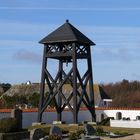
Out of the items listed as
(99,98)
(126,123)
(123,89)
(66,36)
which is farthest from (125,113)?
(123,89)

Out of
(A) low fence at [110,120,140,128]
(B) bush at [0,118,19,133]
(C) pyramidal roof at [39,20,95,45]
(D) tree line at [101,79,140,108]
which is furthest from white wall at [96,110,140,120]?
(D) tree line at [101,79,140,108]

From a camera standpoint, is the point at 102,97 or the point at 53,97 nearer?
the point at 53,97

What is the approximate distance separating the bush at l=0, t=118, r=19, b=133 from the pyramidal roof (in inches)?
313

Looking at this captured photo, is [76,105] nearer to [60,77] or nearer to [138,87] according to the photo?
[60,77]

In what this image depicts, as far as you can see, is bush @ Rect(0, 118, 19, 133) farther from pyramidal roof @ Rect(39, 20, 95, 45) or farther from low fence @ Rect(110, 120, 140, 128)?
low fence @ Rect(110, 120, 140, 128)

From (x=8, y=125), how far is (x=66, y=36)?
28.9 ft

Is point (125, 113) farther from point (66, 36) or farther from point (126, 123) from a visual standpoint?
point (66, 36)

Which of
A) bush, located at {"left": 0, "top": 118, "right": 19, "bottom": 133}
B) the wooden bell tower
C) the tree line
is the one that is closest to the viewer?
bush, located at {"left": 0, "top": 118, "right": 19, "bottom": 133}

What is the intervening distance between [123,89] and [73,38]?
62579 millimetres

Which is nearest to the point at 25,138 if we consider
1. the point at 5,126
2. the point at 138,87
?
the point at 5,126

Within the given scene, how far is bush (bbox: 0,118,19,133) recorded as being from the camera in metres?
26.5

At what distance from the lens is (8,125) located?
2675cm

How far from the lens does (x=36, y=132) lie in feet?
73.5

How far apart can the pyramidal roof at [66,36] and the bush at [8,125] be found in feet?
26.0
